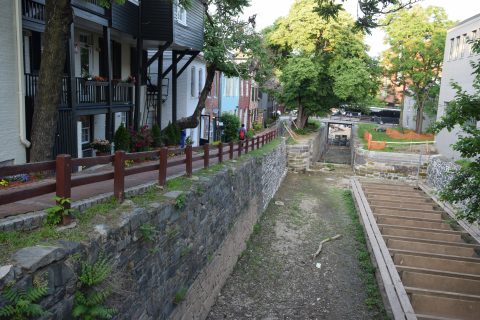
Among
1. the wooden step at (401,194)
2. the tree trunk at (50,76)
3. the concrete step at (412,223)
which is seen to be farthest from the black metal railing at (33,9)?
the wooden step at (401,194)

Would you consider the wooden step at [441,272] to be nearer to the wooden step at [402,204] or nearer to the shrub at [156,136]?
the wooden step at [402,204]

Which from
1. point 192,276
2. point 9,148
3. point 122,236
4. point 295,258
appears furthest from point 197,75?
point 122,236

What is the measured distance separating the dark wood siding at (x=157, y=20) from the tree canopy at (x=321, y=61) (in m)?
17.2

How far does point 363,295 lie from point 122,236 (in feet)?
26.8

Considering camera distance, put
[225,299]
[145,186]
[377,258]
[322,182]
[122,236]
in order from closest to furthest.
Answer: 1. [122,236]
2. [145,186]
3. [225,299]
4. [377,258]
5. [322,182]

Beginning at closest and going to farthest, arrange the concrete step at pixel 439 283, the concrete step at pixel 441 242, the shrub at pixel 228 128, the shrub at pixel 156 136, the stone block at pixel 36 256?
the stone block at pixel 36 256
the concrete step at pixel 439 283
the concrete step at pixel 441 242
the shrub at pixel 156 136
the shrub at pixel 228 128

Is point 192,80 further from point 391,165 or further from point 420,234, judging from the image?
point 420,234

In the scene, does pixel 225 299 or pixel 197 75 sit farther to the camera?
pixel 197 75

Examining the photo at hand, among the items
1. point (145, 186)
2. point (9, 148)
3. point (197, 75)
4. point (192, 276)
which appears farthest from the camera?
point (197, 75)

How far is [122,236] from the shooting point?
6.02 metres

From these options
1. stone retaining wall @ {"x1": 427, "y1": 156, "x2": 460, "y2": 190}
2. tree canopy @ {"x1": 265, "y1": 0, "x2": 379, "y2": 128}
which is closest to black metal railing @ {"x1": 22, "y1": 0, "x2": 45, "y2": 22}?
stone retaining wall @ {"x1": 427, "y1": 156, "x2": 460, "y2": 190}

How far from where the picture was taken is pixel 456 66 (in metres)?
24.0

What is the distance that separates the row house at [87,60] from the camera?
31.9 ft

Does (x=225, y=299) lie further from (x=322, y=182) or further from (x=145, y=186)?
(x=322, y=182)
